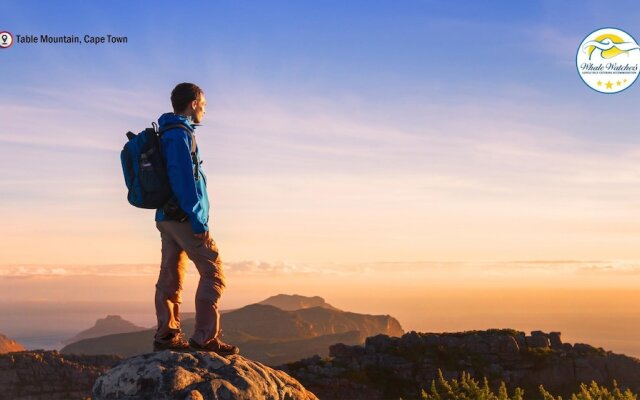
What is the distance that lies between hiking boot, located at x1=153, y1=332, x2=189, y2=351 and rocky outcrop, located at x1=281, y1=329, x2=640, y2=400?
3194 cm

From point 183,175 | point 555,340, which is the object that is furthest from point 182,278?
point 555,340

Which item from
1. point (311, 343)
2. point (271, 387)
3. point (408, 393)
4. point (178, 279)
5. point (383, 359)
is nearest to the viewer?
point (271, 387)

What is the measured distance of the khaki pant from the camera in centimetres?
980

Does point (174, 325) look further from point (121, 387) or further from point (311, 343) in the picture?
point (311, 343)

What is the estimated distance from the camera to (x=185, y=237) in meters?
9.76

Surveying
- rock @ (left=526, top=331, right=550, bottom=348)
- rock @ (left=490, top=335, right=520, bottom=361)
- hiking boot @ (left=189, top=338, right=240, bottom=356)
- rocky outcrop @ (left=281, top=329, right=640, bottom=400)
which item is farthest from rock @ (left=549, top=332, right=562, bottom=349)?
hiking boot @ (left=189, top=338, right=240, bottom=356)

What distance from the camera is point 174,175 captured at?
9461mm

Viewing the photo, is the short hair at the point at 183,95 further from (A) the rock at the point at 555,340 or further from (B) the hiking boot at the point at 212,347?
(A) the rock at the point at 555,340

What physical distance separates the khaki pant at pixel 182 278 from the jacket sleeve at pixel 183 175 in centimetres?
36

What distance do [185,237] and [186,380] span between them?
1.92 meters

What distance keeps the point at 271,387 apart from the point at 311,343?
15441 cm

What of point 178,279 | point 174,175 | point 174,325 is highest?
point 174,175

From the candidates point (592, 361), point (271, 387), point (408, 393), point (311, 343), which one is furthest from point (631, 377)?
point (311, 343)

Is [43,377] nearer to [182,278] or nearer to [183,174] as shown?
[182,278]
